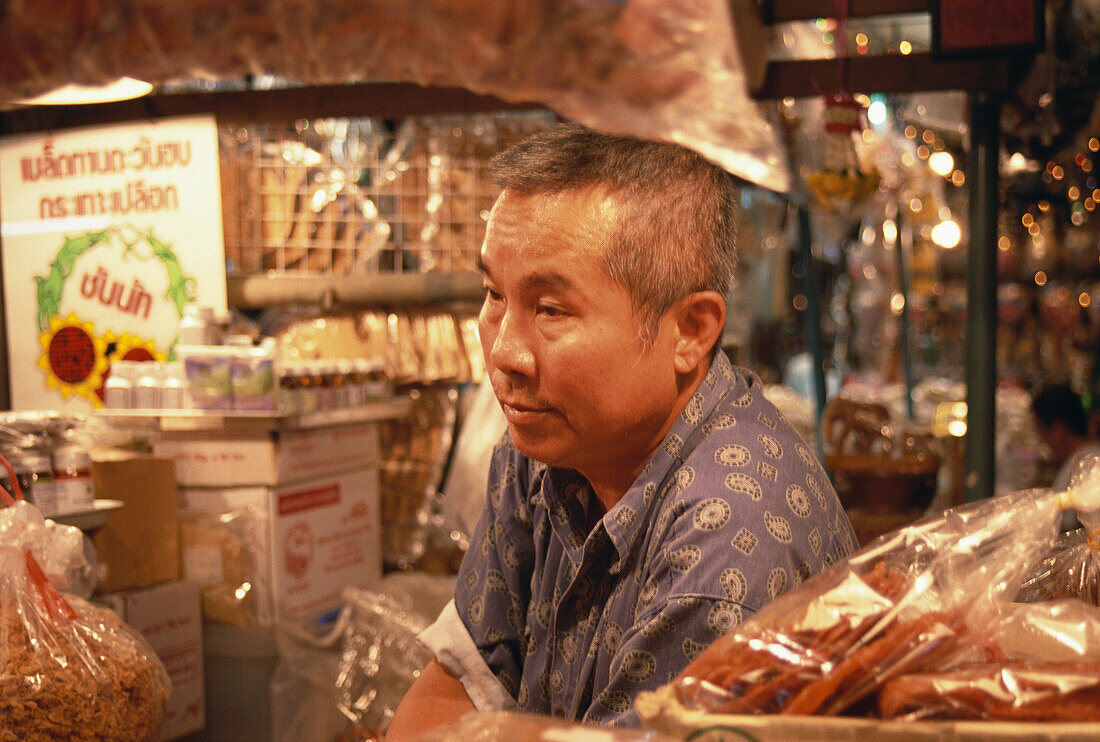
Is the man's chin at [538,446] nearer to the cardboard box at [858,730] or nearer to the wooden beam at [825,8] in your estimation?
the cardboard box at [858,730]

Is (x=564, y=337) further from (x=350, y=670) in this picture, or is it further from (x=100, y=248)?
(x=100, y=248)

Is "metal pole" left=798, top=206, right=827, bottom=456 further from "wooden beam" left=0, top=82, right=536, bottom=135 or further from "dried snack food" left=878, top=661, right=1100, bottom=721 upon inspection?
"dried snack food" left=878, top=661, right=1100, bottom=721

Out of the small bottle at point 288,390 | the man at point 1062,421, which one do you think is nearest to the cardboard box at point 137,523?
the small bottle at point 288,390

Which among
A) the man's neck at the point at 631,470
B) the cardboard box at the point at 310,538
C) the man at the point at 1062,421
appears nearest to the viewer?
the man's neck at the point at 631,470

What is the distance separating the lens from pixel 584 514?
4.27 ft

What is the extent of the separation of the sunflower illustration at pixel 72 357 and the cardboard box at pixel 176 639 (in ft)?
2.95

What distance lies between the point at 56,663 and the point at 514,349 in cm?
87

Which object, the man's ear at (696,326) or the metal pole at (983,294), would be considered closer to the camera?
the man's ear at (696,326)

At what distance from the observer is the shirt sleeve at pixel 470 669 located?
1332mm

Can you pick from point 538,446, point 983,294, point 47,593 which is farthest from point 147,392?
point 983,294

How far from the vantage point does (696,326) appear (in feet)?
3.84

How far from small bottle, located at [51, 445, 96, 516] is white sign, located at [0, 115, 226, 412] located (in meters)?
0.90

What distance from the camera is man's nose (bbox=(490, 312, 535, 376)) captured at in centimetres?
108

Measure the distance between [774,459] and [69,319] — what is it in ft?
8.25
